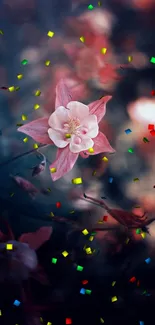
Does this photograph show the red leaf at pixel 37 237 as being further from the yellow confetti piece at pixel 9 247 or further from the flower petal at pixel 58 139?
the flower petal at pixel 58 139

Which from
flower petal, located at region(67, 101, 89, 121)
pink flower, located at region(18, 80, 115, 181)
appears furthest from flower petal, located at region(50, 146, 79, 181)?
flower petal, located at region(67, 101, 89, 121)

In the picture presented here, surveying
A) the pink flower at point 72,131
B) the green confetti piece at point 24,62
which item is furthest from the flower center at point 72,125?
the green confetti piece at point 24,62

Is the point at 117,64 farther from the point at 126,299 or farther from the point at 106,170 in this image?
the point at 126,299

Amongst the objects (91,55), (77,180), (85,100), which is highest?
(91,55)

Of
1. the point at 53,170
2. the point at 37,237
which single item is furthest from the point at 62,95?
the point at 37,237

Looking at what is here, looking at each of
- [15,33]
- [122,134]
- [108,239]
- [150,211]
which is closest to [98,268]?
[108,239]

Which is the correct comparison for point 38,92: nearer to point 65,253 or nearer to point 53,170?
point 53,170

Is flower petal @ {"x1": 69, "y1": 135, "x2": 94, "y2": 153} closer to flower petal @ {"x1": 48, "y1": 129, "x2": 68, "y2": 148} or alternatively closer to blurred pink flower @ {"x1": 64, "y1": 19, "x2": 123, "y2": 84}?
flower petal @ {"x1": 48, "y1": 129, "x2": 68, "y2": 148}
